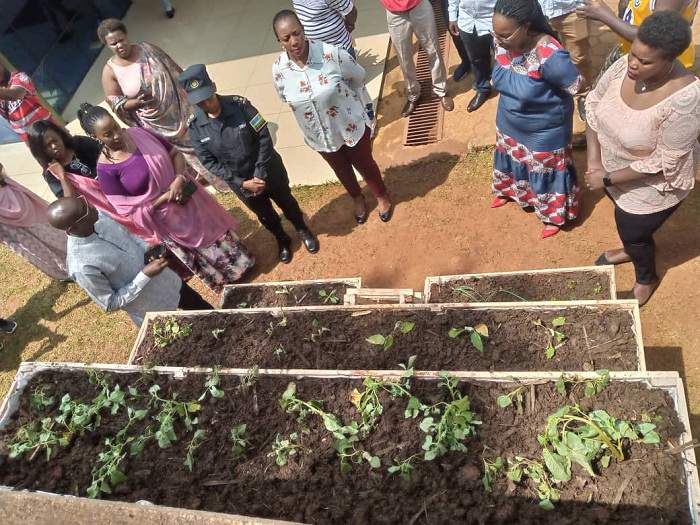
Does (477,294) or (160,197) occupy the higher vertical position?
(160,197)

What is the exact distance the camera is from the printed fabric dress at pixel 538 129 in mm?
2666

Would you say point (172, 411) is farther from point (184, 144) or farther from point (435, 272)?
point (184, 144)

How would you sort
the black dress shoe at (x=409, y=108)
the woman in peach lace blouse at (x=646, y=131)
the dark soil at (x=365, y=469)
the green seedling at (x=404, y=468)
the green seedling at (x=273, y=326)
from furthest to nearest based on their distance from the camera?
the black dress shoe at (x=409, y=108) → the green seedling at (x=273, y=326) → the woman in peach lace blouse at (x=646, y=131) → the green seedling at (x=404, y=468) → the dark soil at (x=365, y=469)

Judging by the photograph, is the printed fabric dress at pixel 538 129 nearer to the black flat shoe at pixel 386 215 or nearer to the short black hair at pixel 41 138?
the black flat shoe at pixel 386 215

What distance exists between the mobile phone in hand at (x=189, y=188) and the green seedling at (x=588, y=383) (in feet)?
8.89

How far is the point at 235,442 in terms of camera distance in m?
2.04

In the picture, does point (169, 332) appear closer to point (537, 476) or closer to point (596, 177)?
point (537, 476)

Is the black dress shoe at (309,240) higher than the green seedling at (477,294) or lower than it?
lower

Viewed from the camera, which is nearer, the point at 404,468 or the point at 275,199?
the point at 404,468

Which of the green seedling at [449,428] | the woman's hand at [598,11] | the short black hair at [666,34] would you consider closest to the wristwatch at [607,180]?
the short black hair at [666,34]

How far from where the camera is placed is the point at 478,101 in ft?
15.6

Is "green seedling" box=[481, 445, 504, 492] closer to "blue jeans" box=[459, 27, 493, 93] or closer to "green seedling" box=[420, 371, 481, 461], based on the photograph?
"green seedling" box=[420, 371, 481, 461]

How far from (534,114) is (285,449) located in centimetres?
249

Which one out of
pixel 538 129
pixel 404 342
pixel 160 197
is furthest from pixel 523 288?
pixel 160 197
